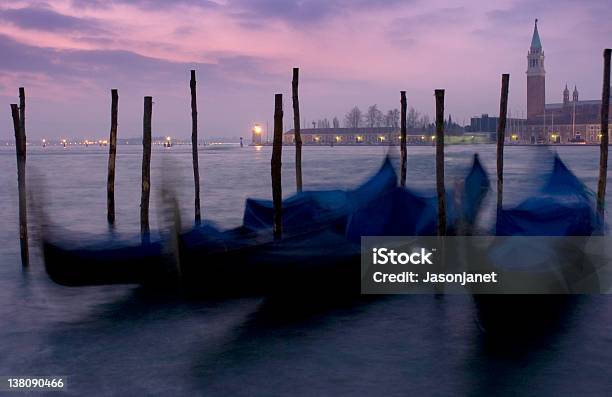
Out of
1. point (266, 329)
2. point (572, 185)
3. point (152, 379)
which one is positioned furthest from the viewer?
point (572, 185)

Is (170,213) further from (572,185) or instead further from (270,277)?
(572,185)

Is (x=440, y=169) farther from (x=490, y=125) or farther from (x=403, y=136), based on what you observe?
(x=490, y=125)

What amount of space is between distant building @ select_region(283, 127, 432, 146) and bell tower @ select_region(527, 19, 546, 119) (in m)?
18.2

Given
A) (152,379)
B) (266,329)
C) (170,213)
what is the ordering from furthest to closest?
(170,213) < (266,329) < (152,379)

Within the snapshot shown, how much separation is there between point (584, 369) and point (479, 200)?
4.87 meters

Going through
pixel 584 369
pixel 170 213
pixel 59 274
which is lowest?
pixel 584 369

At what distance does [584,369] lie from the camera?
5.61 m

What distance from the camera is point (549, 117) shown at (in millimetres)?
104812

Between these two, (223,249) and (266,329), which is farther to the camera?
(223,249)

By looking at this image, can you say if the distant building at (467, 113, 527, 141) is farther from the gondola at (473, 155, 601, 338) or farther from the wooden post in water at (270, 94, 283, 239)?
the wooden post in water at (270, 94, 283, 239)

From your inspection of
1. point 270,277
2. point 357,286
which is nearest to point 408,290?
point 357,286

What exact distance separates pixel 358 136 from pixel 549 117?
121 feet

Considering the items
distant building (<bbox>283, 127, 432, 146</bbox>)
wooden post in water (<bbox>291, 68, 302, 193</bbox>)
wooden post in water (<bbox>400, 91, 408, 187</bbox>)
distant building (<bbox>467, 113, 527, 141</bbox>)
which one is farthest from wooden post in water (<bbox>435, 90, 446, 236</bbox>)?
distant building (<bbox>467, 113, 527, 141</bbox>)

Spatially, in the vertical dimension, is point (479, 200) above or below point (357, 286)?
above
